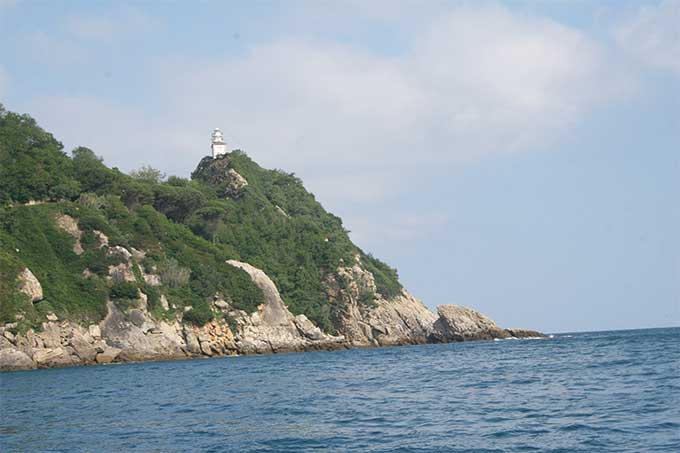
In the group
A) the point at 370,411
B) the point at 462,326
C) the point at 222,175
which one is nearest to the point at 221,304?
the point at 462,326

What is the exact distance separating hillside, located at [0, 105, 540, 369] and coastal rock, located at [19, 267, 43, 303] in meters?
0.14

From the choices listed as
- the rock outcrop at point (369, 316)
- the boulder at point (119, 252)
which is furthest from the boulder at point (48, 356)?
the rock outcrop at point (369, 316)

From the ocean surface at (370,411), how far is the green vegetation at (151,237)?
96.1 ft

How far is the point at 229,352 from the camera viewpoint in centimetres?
A: 7650

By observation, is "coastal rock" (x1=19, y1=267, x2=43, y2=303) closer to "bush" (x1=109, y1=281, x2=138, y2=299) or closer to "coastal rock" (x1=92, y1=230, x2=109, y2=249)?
"bush" (x1=109, y1=281, x2=138, y2=299)

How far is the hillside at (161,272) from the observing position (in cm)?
6419

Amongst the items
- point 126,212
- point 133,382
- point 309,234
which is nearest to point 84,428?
point 133,382

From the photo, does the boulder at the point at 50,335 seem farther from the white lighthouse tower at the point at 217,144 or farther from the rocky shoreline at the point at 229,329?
the white lighthouse tower at the point at 217,144

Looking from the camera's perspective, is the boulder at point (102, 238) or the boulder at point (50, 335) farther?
the boulder at point (102, 238)

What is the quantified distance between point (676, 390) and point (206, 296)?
6026 cm

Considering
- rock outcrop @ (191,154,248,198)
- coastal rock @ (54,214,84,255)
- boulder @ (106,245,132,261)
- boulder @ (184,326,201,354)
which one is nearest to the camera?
boulder @ (184,326,201,354)

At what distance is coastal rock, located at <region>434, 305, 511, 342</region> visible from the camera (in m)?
104

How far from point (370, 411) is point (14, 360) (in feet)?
135

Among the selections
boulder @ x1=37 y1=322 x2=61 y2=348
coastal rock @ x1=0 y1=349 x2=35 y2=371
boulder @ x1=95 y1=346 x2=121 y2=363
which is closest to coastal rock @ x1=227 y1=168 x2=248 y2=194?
boulder @ x1=95 y1=346 x2=121 y2=363
